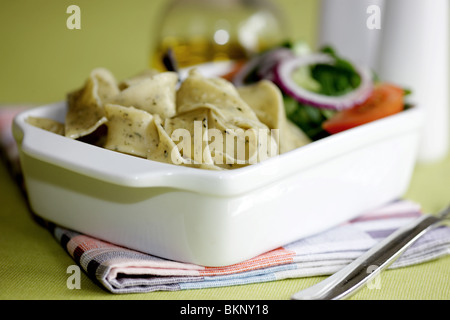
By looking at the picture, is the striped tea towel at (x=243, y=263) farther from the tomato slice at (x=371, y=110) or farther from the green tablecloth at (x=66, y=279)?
the tomato slice at (x=371, y=110)

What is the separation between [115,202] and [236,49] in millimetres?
1176

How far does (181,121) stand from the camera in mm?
1119

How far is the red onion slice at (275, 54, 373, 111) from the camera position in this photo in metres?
1.45

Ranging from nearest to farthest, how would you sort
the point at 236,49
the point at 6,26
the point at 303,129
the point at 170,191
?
1. the point at 170,191
2. the point at 303,129
3. the point at 236,49
4. the point at 6,26

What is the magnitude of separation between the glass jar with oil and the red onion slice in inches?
Answer: 22.7

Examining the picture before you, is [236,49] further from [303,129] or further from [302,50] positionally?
[303,129]

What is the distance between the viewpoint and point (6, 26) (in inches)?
132

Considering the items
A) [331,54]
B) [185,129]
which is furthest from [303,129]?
[185,129]
